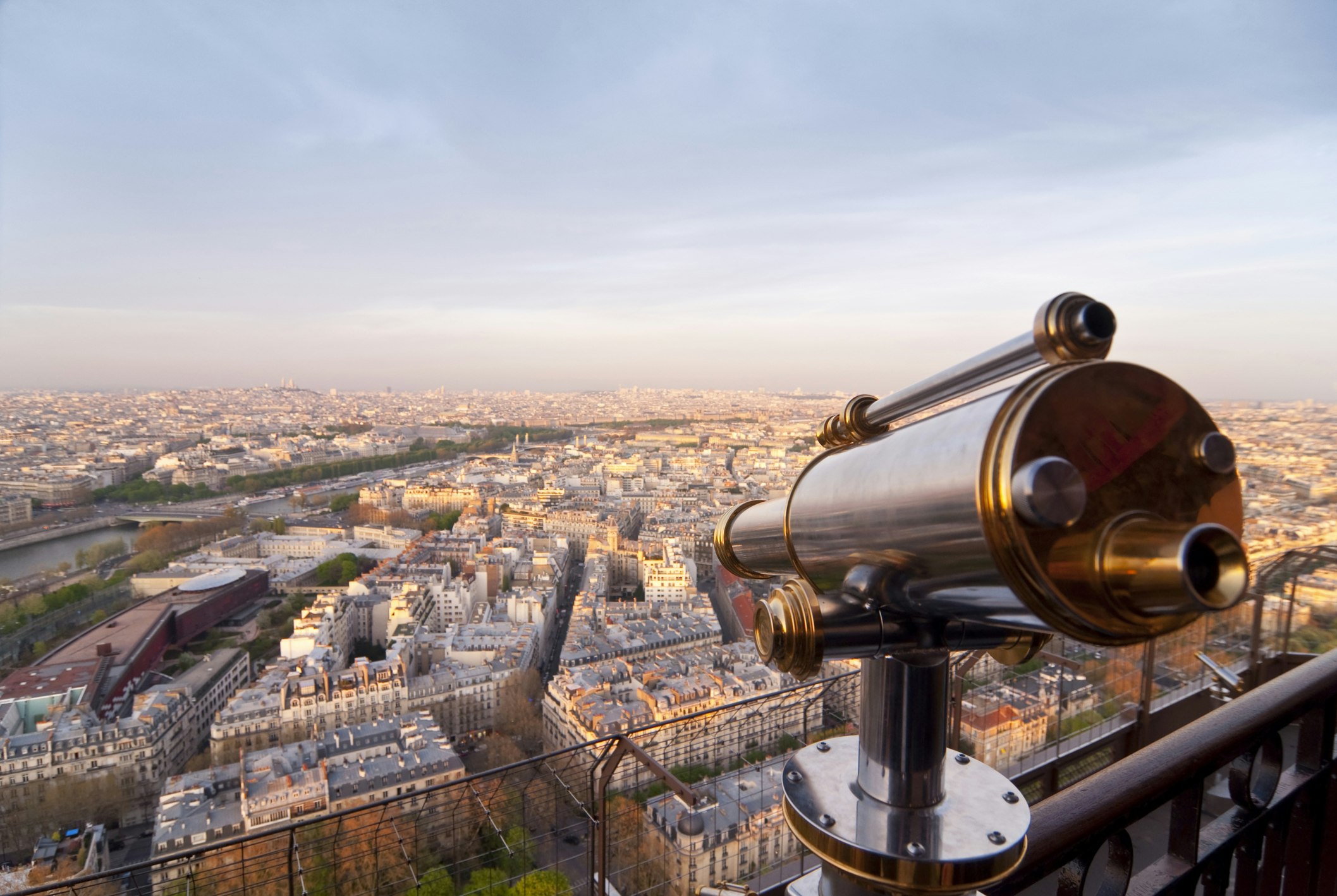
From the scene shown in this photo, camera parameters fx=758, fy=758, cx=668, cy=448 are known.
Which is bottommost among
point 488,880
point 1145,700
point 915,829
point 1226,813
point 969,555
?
point 488,880

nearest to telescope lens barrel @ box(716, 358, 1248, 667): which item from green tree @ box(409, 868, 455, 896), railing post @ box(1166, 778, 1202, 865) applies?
railing post @ box(1166, 778, 1202, 865)

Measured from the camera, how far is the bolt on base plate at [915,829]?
27 centimetres

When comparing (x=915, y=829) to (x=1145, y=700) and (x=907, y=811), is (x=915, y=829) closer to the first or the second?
(x=907, y=811)

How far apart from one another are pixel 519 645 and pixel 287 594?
4679 mm

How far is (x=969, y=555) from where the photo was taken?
23 centimetres

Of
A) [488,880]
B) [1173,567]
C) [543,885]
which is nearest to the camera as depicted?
[1173,567]

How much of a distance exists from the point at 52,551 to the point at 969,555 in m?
16.8

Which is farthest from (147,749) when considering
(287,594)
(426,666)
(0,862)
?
(287,594)

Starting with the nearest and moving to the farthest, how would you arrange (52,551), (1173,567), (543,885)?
(1173,567) → (543,885) → (52,551)

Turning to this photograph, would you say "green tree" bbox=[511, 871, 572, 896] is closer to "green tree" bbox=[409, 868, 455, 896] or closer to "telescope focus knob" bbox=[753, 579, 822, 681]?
"green tree" bbox=[409, 868, 455, 896]

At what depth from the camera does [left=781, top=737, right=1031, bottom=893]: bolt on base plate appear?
0.90 feet

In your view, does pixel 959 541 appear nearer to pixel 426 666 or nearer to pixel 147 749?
pixel 147 749

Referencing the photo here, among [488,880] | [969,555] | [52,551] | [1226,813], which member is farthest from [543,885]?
[52,551]

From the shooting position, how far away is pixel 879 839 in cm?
28
